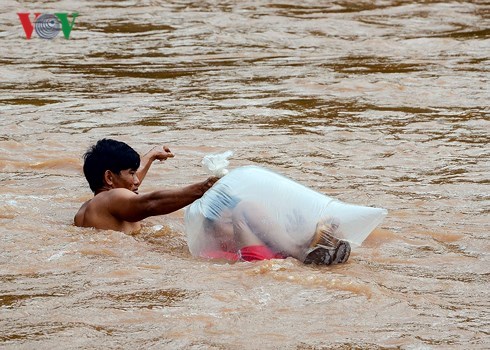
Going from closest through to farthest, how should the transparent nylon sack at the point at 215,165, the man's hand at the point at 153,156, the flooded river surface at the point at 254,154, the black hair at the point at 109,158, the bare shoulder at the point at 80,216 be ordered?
1. the flooded river surface at the point at 254,154
2. the transparent nylon sack at the point at 215,165
3. the black hair at the point at 109,158
4. the bare shoulder at the point at 80,216
5. the man's hand at the point at 153,156

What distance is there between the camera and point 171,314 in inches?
195

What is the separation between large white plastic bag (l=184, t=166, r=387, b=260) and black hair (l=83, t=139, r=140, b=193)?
76 centimetres

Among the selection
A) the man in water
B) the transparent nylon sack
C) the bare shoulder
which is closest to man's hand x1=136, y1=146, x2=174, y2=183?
the man in water

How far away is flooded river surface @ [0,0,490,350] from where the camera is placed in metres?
4.90

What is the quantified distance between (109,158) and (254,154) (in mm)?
2789

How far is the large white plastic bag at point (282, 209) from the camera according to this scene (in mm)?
5684

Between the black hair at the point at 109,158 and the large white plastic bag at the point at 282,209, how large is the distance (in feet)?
2.51

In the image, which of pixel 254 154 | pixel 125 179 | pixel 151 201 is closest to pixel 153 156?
pixel 125 179

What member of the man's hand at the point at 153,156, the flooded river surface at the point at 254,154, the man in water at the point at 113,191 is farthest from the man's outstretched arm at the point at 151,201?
the man's hand at the point at 153,156

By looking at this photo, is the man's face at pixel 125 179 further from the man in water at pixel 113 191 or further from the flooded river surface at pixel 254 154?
the flooded river surface at pixel 254 154

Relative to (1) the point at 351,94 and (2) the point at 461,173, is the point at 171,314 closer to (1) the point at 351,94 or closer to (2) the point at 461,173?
(2) the point at 461,173

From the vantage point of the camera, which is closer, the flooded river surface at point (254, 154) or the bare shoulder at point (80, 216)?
the flooded river surface at point (254, 154)

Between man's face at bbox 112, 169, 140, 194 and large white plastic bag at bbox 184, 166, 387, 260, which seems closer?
large white plastic bag at bbox 184, 166, 387, 260

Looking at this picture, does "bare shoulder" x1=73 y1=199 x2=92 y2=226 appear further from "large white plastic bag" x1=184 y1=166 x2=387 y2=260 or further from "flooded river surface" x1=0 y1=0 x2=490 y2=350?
"large white plastic bag" x1=184 y1=166 x2=387 y2=260
